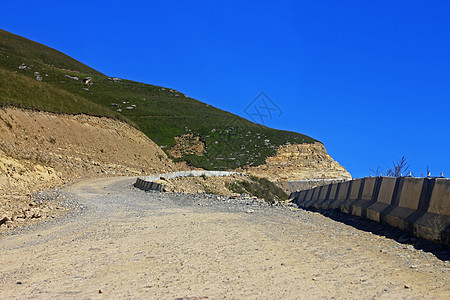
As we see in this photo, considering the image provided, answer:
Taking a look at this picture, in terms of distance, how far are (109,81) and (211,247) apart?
12702 cm

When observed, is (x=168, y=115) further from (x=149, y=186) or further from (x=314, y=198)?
(x=314, y=198)

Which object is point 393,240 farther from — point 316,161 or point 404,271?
point 316,161

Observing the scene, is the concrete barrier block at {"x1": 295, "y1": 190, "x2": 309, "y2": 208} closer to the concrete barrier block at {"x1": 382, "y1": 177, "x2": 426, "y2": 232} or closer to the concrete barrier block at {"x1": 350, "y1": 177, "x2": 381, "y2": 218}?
the concrete barrier block at {"x1": 350, "y1": 177, "x2": 381, "y2": 218}

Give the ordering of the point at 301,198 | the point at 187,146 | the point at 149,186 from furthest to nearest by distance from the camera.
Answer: the point at 187,146 → the point at 149,186 → the point at 301,198

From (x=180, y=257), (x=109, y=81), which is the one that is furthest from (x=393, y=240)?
(x=109, y=81)

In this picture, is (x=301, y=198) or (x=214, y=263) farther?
(x=301, y=198)

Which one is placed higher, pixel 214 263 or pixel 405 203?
pixel 405 203

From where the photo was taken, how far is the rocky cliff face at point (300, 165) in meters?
85.9

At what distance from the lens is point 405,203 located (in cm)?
933

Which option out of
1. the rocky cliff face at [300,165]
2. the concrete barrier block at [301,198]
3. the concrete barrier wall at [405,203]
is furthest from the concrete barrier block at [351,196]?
the rocky cliff face at [300,165]

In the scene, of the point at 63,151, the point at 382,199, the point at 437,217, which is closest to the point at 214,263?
the point at 437,217

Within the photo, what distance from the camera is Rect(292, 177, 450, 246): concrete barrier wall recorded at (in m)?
7.86

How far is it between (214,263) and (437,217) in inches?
172

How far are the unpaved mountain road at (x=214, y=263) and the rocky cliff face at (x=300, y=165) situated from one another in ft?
237
